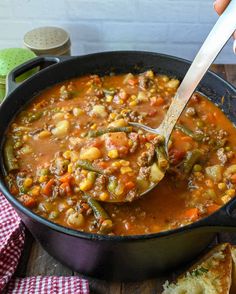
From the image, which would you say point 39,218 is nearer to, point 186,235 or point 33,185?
point 33,185

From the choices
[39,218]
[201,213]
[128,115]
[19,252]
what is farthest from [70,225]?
[128,115]

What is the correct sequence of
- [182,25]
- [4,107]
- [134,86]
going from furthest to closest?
[182,25], [134,86], [4,107]

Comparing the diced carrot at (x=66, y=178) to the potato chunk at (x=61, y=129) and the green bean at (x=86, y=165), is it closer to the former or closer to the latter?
the green bean at (x=86, y=165)

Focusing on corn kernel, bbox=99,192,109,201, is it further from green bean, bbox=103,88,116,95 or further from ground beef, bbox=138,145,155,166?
green bean, bbox=103,88,116,95

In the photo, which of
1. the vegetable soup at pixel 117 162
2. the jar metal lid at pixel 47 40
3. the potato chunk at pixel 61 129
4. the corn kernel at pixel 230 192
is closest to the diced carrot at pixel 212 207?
the vegetable soup at pixel 117 162

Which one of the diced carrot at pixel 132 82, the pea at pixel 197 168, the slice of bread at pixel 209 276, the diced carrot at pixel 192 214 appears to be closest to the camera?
the slice of bread at pixel 209 276

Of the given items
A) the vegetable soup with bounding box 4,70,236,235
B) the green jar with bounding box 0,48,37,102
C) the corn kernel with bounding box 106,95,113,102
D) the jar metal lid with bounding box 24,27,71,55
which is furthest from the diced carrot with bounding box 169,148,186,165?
the jar metal lid with bounding box 24,27,71,55

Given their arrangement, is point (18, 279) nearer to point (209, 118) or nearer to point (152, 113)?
point (152, 113)
